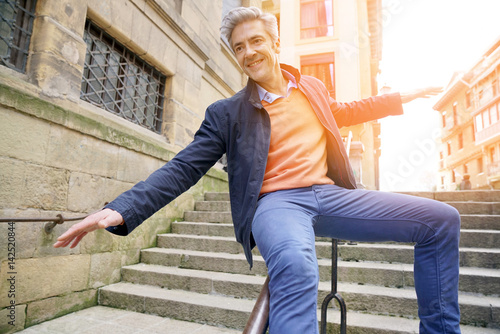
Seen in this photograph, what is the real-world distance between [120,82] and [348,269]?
3.88 m

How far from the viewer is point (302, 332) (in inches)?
35.9

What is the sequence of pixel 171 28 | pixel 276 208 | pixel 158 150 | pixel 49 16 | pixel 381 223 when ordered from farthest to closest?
pixel 171 28 < pixel 158 150 < pixel 49 16 < pixel 381 223 < pixel 276 208

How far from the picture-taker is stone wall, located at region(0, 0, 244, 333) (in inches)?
104

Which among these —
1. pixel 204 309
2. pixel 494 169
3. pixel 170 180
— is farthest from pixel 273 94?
pixel 494 169

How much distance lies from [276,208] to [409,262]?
9.09 ft

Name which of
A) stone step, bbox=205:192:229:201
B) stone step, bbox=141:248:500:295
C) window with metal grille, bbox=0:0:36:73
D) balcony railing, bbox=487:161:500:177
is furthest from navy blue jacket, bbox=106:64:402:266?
balcony railing, bbox=487:161:500:177

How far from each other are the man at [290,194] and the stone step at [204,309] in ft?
4.88

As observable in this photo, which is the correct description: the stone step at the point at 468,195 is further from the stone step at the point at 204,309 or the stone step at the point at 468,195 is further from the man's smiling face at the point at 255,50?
the man's smiling face at the point at 255,50

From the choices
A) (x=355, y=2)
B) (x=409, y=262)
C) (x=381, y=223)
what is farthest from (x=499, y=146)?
(x=381, y=223)

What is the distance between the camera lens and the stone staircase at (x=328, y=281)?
2705 mm

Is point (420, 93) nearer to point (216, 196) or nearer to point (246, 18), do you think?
point (246, 18)

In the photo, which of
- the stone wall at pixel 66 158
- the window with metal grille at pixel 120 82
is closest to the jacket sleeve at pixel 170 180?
the stone wall at pixel 66 158

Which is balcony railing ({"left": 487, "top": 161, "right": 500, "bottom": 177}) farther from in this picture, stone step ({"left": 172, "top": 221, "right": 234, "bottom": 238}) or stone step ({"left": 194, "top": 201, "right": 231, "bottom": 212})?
stone step ({"left": 172, "top": 221, "right": 234, "bottom": 238})

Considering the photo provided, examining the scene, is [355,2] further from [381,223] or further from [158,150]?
[381,223]
